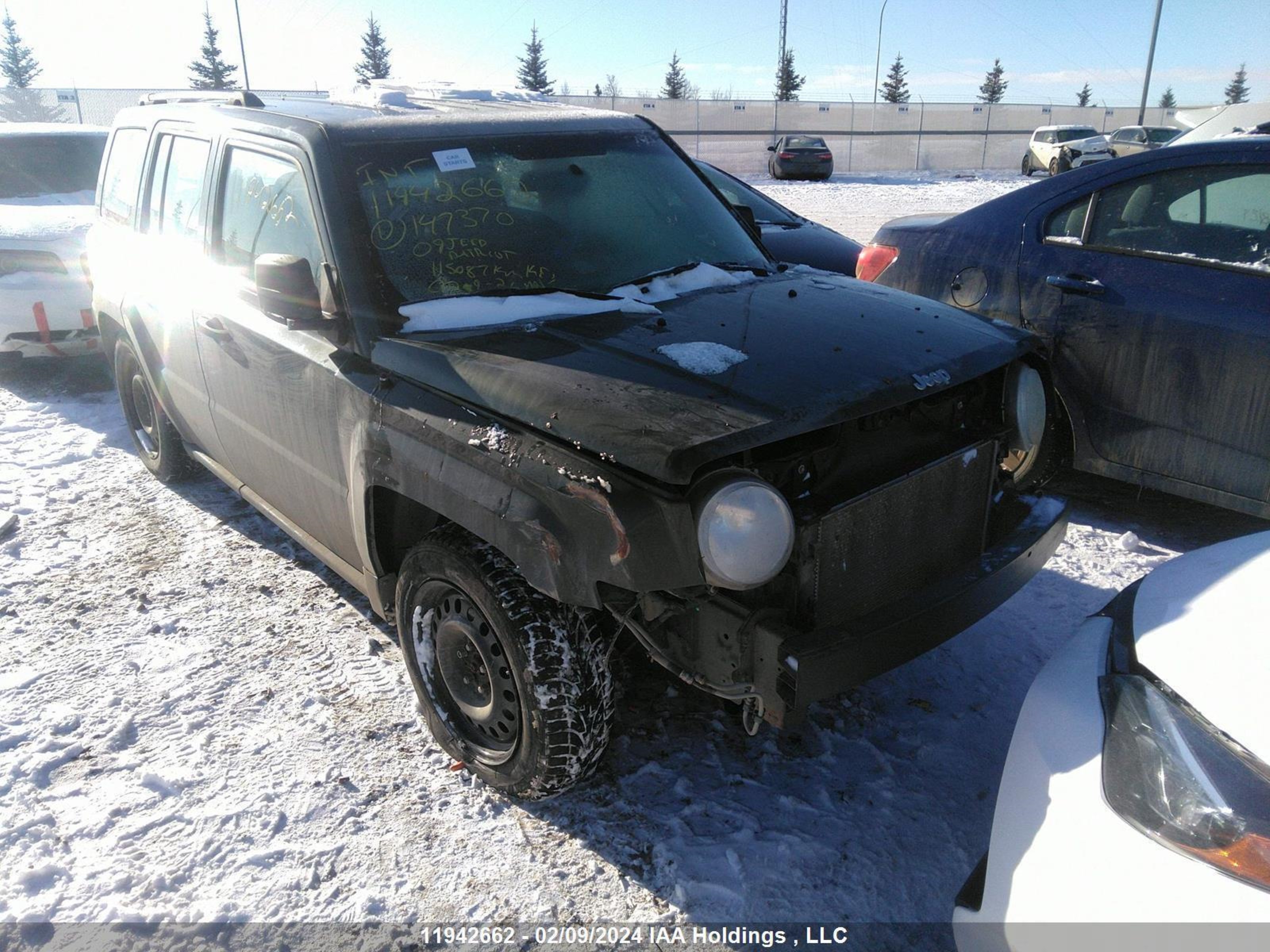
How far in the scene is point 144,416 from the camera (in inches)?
208

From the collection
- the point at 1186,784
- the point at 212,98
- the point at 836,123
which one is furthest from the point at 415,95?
the point at 836,123

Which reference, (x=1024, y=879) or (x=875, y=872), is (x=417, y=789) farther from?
(x=1024, y=879)

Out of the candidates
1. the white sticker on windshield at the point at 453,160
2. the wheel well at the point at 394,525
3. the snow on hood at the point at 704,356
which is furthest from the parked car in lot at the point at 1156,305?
the wheel well at the point at 394,525

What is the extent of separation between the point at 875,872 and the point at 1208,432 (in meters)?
2.54

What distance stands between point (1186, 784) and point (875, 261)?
3.98m

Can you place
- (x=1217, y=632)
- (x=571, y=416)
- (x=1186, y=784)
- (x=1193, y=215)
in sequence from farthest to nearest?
(x=1193, y=215), (x=571, y=416), (x=1217, y=632), (x=1186, y=784)

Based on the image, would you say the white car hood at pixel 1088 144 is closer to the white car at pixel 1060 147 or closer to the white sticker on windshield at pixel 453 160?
the white car at pixel 1060 147

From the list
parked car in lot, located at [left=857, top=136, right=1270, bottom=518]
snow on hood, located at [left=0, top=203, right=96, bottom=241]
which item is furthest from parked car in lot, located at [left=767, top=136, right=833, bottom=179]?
parked car in lot, located at [left=857, top=136, right=1270, bottom=518]

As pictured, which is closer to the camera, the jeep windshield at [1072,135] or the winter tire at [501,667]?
the winter tire at [501,667]

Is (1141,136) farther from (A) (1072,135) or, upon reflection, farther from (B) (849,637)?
(B) (849,637)

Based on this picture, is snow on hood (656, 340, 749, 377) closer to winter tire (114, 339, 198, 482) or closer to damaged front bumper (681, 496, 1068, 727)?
damaged front bumper (681, 496, 1068, 727)

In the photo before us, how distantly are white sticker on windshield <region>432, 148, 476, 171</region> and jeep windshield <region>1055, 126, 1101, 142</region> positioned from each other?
96.6 feet

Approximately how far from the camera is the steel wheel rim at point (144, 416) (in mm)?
5000

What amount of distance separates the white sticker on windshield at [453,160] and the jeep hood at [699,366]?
0.74m
